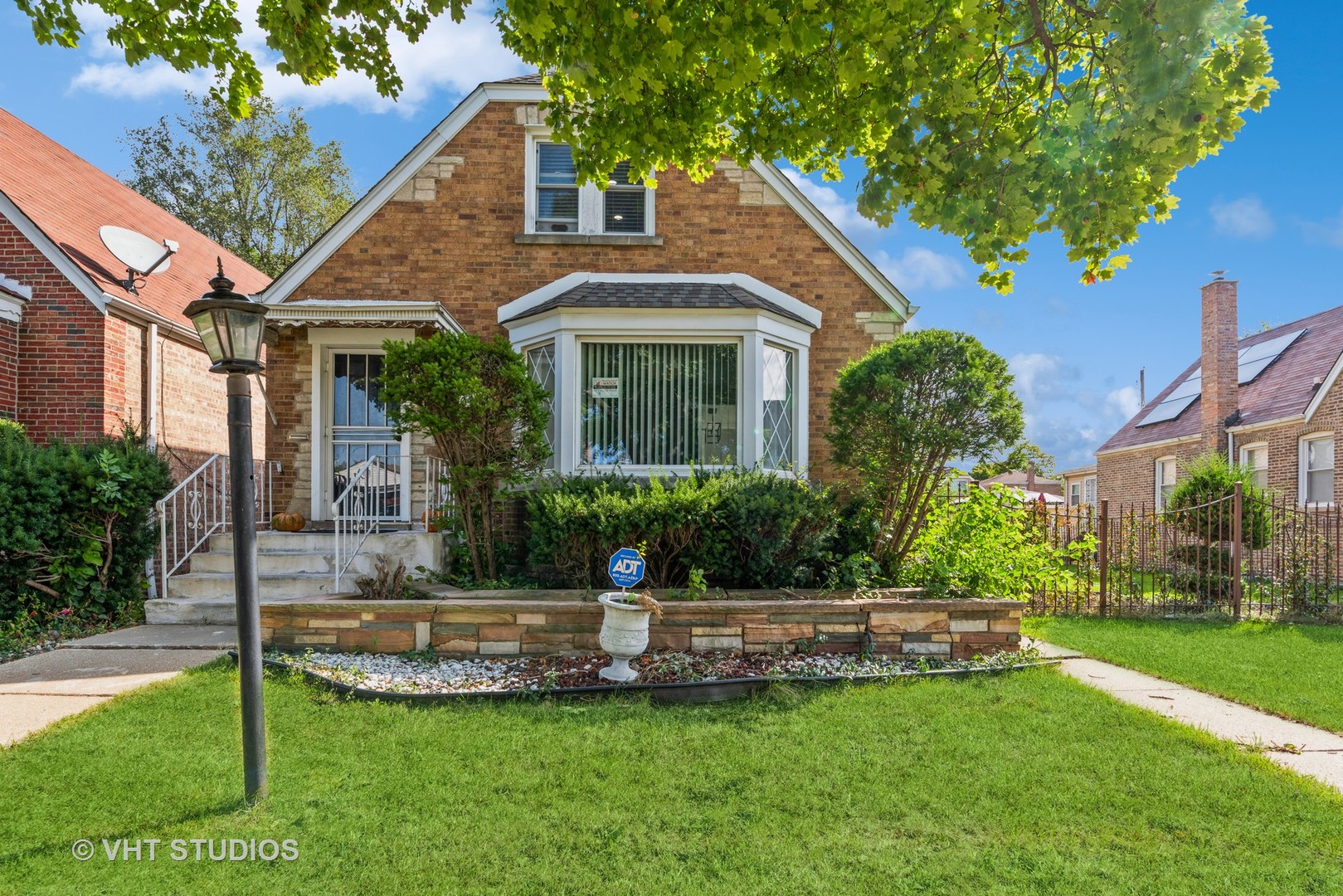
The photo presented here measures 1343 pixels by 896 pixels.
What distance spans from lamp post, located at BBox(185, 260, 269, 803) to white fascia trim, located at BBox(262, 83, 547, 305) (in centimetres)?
623

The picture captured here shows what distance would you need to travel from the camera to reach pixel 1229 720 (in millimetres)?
4781

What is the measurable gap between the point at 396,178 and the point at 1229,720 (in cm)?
986

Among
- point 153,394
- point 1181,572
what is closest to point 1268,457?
point 1181,572

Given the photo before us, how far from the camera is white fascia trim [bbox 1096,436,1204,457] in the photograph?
1838 centimetres

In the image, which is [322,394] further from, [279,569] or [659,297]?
[659,297]

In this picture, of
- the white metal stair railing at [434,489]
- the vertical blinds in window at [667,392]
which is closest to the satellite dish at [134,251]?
the white metal stair railing at [434,489]

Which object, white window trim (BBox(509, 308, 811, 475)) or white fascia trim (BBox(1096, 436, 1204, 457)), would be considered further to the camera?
white fascia trim (BBox(1096, 436, 1204, 457))

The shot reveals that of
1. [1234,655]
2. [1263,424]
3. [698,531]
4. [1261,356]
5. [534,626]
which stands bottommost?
[1234,655]

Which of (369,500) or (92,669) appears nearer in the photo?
(92,669)

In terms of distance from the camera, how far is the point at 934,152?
15.6 feet

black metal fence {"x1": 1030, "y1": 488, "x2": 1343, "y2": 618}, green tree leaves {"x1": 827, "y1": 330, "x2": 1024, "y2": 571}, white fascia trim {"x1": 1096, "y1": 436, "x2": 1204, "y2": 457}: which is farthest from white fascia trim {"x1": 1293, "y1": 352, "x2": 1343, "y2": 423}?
green tree leaves {"x1": 827, "y1": 330, "x2": 1024, "y2": 571}

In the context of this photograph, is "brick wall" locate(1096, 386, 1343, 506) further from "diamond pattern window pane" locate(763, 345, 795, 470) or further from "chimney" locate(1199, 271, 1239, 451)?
"diamond pattern window pane" locate(763, 345, 795, 470)

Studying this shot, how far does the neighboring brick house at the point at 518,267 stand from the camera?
914 centimetres

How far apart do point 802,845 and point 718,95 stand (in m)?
Result: 5.00
